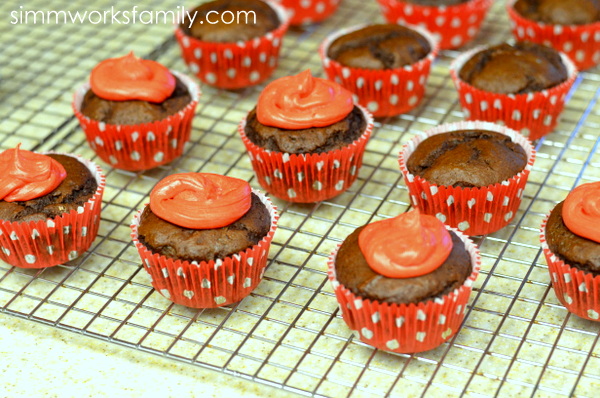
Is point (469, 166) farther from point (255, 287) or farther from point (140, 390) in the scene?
point (140, 390)

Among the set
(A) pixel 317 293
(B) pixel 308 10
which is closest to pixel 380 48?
(B) pixel 308 10

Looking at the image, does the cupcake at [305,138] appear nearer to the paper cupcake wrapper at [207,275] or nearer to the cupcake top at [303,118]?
the cupcake top at [303,118]

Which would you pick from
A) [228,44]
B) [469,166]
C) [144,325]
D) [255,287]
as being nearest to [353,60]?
[228,44]

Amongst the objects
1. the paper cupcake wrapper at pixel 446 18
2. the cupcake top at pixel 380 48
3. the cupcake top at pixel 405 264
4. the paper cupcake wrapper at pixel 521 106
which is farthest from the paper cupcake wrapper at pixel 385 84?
the cupcake top at pixel 405 264

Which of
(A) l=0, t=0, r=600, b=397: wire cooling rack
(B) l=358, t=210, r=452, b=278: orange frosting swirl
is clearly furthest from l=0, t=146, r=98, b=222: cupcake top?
(B) l=358, t=210, r=452, b=278: orange frosting swirl


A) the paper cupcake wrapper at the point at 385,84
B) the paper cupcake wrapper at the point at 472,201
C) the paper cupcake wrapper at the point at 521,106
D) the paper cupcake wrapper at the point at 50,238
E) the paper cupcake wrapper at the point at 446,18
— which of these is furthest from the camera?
the paper cupcake wrapper at the point at 446,18

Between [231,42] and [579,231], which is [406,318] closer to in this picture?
[579,231]
